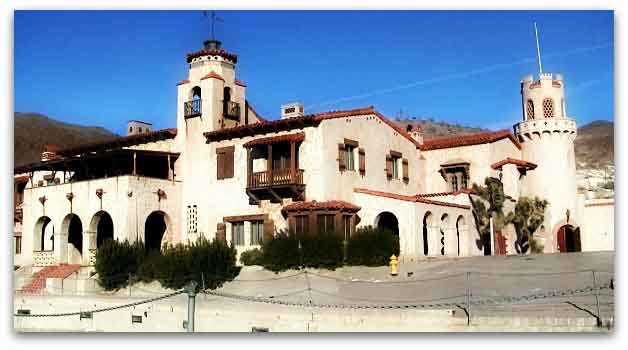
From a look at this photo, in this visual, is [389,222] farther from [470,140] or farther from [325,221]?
[470,140]

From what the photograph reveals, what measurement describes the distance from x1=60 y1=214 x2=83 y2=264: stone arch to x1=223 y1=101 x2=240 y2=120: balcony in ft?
21.8

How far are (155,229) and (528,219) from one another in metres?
13.1

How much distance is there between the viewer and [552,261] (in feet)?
66.3

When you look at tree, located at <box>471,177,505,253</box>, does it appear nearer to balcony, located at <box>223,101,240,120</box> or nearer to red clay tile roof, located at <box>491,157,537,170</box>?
red clay tile roof, located at <box>491,157,537,170</box>

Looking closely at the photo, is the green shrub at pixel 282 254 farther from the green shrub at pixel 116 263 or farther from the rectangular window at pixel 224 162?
the rectangular window at pixel 224 162

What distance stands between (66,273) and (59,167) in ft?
16.5

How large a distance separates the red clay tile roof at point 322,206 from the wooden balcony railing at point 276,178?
29.8 inches

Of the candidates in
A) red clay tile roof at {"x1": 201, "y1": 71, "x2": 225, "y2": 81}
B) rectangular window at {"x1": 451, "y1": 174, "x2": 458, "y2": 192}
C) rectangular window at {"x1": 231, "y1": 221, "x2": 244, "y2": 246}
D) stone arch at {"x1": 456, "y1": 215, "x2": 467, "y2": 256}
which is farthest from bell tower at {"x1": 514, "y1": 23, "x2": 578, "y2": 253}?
red clay tile roof at {"x1": 201, "y1": 71, "x2": 225, "y2": 81}

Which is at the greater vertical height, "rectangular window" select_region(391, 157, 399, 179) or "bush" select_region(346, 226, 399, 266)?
"rectangular window" select_region(391, 157, 399, 179)

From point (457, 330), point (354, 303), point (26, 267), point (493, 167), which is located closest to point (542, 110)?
point (493, 167)

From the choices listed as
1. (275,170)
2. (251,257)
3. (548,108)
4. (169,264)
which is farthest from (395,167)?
(169,264)

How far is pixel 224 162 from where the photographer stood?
2633cm

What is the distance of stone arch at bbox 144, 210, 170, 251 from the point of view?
88.0 ft

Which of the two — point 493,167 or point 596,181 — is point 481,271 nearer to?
point 596,181
